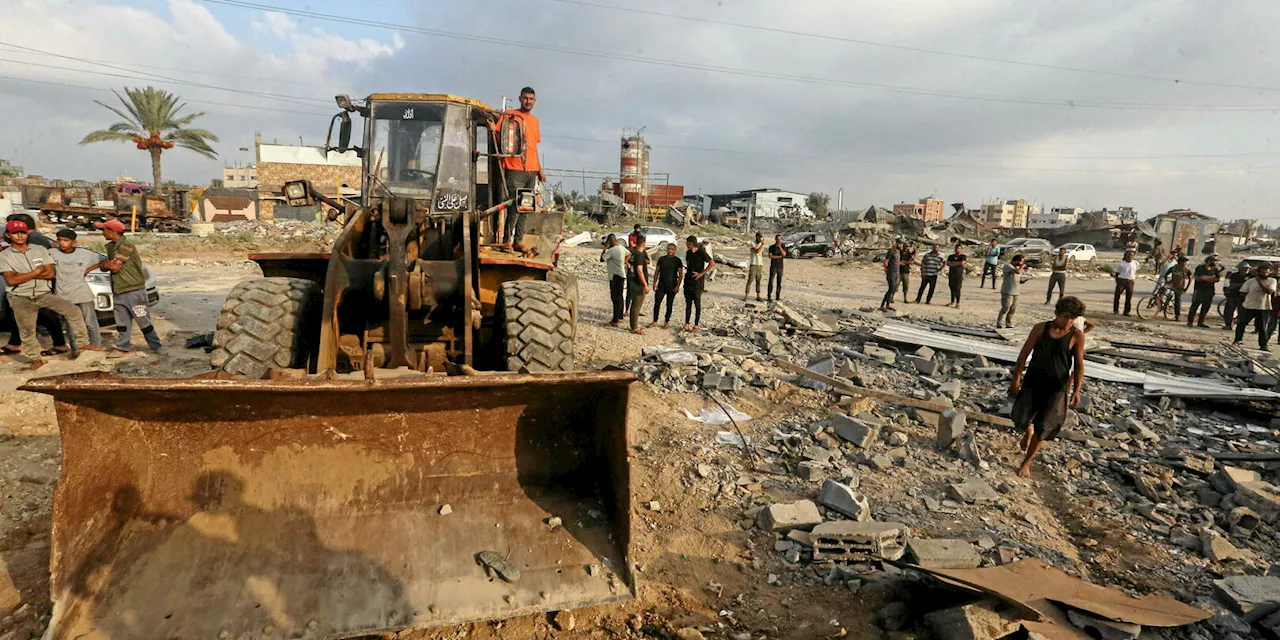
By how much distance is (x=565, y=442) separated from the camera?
3424mm

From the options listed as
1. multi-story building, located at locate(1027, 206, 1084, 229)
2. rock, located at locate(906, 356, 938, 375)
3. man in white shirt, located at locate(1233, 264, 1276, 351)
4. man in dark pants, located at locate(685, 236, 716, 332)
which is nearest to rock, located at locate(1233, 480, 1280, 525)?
rock, located at locate(906, 356, 938, 375)

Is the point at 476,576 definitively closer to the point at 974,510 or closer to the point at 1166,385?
the point at 974,510

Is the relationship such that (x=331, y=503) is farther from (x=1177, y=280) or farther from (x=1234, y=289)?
(x=1177, y=280)

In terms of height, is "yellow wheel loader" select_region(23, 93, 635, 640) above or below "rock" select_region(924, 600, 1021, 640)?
above

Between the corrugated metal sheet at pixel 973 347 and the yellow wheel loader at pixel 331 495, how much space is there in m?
7.45

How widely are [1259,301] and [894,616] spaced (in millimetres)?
12129

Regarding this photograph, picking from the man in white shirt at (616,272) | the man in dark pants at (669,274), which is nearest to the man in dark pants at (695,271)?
the man in dark pants at (669,274)

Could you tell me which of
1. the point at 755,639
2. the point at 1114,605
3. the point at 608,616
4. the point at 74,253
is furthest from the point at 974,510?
the point at 74,253

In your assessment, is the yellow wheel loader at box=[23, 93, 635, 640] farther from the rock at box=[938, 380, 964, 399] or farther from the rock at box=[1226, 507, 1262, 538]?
the rock at box=[938, 380, 964, 399]

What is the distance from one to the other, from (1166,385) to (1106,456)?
319 centimetres

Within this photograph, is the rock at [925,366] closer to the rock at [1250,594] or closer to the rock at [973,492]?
the rock at [973,492]

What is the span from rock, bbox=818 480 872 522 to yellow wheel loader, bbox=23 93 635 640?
181 cm

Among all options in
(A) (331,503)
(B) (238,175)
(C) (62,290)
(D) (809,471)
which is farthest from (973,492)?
(B) (238,175)

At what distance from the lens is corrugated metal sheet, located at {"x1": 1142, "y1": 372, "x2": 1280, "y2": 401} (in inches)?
281
